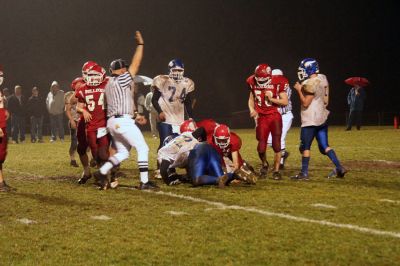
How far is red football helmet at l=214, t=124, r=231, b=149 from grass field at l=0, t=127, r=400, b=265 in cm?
61

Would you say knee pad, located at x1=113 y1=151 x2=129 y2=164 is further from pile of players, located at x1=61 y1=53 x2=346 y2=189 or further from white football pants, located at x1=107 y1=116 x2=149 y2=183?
pile of players, located at x1=61 y1=53 x2=346 y2=189

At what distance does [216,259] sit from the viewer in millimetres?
4574

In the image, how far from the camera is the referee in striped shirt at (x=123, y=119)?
26.4ft

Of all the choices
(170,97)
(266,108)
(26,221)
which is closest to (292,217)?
(26,221)

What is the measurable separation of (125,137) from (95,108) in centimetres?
84

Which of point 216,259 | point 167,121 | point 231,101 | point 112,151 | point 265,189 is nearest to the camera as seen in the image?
point 216,259

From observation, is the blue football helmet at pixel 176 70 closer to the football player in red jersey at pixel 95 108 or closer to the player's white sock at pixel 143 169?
the football player in red jersey at pixel 95 108

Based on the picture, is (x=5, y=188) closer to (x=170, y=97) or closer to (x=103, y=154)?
(x=103, y=154)

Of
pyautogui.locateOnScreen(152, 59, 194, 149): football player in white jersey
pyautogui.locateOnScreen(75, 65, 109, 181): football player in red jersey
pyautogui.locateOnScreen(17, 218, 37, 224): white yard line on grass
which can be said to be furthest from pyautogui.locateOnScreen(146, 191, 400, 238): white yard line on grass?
pyautogui.locateOnScreen(152, 59, 194, 149): football player in white jersey

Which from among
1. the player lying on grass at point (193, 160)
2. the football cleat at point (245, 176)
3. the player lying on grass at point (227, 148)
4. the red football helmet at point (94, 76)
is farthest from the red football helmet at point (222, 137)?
the red football helmet at point (94, 76)

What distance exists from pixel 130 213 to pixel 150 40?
28.7 metres

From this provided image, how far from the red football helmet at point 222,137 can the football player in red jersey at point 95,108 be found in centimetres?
157

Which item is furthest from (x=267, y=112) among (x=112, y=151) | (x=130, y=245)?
(x=130, y=245)

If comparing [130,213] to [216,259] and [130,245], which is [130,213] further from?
[216,259]
